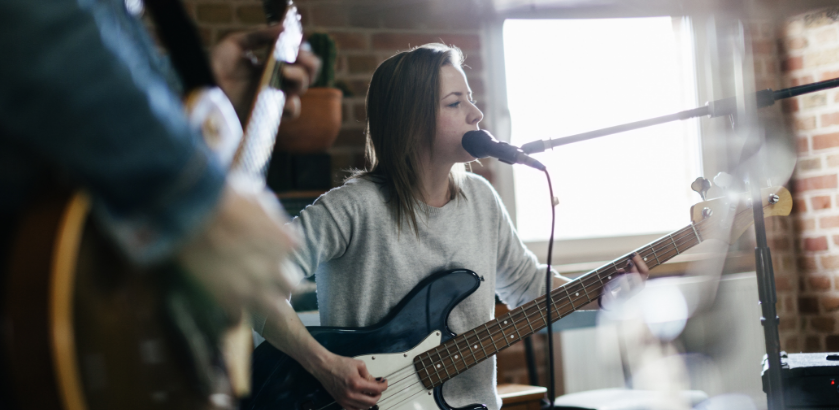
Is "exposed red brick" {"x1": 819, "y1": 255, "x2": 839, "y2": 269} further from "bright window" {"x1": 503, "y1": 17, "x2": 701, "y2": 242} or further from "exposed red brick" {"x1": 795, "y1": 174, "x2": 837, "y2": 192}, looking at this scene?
"bright window" {"x1": 503, "y1": 17, "x2": 701, "y2": 242}

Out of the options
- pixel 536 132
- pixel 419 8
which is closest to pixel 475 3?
pixel 419 8

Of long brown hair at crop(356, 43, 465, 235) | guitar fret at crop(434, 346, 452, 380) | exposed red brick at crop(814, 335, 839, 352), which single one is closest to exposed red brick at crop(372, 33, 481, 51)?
long brown hair at crop(356, 43, 465, 235)

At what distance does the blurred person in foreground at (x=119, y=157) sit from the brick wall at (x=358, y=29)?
172cm

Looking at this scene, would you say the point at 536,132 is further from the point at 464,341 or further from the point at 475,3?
the point at 464,341

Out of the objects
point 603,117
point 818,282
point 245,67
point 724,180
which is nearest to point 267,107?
point 245,67

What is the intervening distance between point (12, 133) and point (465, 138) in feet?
Result: 3.79

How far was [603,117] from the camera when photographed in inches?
109

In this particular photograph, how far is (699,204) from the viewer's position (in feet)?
5.22

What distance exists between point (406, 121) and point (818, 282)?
2279mm

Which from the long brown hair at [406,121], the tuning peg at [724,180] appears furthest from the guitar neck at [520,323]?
the long brown hair at [406,121]

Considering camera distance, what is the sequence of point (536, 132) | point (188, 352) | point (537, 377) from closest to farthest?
1. point (188, 352)
2. point (537, 377)
3. point (536, 132)

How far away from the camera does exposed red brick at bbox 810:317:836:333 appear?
106 inches

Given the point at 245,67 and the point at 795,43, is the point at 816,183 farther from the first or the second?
the point at 245,67

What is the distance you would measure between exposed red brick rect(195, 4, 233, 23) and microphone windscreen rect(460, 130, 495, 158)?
114 centimetres
